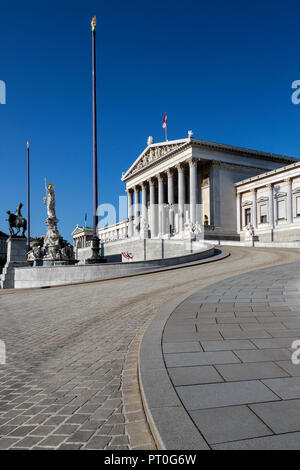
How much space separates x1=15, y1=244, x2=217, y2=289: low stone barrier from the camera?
2120 centimetres

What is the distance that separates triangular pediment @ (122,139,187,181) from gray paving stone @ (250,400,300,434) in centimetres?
5970

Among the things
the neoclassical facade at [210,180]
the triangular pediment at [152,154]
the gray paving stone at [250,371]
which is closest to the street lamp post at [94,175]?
the gray paving stone at [250,371]

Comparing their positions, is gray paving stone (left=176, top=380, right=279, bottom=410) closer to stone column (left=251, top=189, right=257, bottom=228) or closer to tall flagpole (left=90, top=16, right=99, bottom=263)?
tall flagpole (left=90, top=16, right=99, bottom=263)

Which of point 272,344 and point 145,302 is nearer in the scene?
point 272,344

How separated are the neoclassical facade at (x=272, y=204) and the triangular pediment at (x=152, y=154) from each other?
14.5m

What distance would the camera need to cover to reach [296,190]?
50.8 meters

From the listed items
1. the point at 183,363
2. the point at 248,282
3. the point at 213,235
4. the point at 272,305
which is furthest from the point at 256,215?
the point at 183,363

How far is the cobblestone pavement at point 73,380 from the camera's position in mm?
3078

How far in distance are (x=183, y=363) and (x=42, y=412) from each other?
6.46 ft

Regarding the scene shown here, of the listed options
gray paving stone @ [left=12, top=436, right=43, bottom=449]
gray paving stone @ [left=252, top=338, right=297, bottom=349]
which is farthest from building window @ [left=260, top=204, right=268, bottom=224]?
gray paving stone @ [left=12, top=436, right=43, bottom=449]

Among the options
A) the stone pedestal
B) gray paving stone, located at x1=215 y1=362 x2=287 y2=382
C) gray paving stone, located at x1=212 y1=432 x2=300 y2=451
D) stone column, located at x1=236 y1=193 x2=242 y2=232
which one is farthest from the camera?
stone column, located at x1=236 y1=193 x2=242 y2=232

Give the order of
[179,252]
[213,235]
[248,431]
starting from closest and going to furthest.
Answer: [248,431] < [179,252] < [213,235]

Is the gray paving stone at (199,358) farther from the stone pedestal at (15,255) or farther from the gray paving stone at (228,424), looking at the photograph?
the stone pedestal at (15,255)

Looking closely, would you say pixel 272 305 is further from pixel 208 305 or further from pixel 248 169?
pixel 248 169
